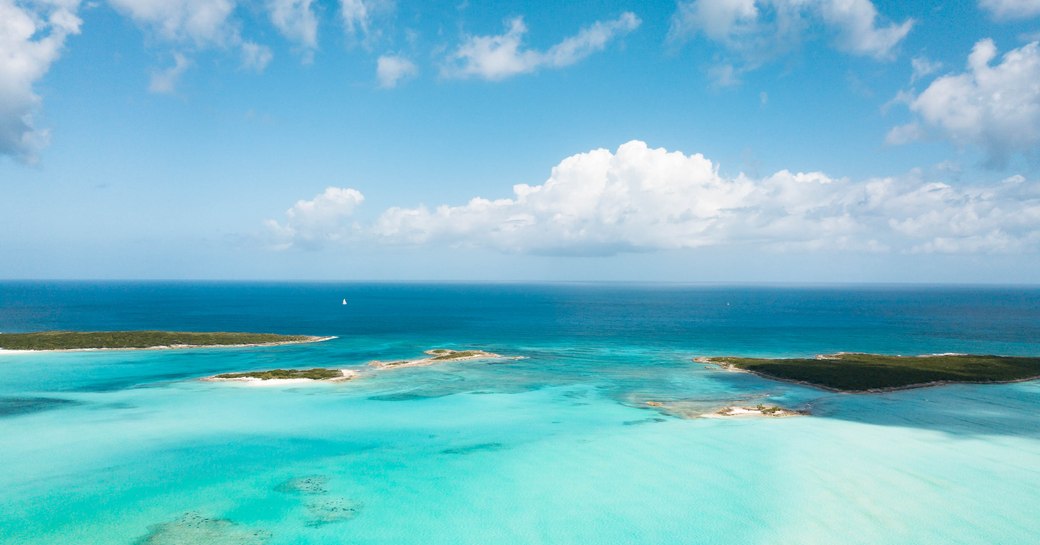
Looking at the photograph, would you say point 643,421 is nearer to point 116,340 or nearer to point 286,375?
point 286,375

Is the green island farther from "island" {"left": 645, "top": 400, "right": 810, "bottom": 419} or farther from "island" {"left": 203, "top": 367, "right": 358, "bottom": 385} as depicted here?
"island" {"left": 203, "top": 367, "right": 358, "bottom": 385}

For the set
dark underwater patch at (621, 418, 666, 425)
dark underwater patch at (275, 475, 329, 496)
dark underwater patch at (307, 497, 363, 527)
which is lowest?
dark underwater patch at (307, 497, 363, 527)

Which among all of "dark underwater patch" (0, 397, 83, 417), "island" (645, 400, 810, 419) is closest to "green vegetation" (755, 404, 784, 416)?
"island" (645, 400, 810, 419)

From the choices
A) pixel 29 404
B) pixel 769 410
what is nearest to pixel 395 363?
pixel 29 404

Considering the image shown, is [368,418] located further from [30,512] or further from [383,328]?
[383,328]

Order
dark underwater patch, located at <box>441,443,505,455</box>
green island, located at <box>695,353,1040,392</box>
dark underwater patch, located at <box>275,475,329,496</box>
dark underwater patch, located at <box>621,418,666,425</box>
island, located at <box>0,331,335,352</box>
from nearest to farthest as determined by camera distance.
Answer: dark underwater patch, located at <box>275,475,329,496</box>, dark underwater patch, located at <box>441,443,505,455</box>, dark underwater patch, located at <box>621,418,666,425</box>, green island, located at <box>695,353,1040,392</box>, island, located at <box>0,331,335,352</box>

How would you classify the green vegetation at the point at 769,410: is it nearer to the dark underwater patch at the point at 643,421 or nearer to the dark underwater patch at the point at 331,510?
the dark underwater patch at the point at 643,421
